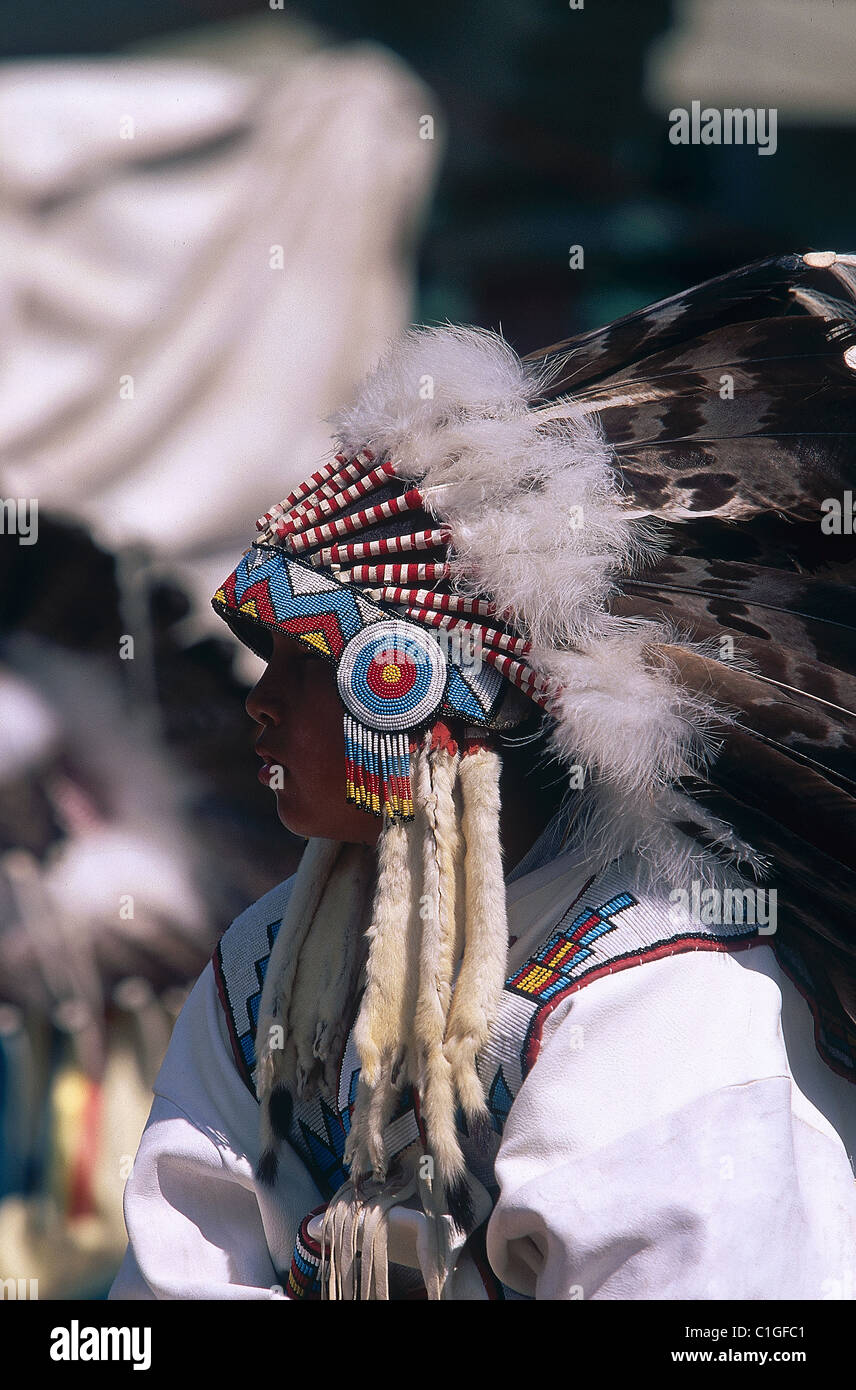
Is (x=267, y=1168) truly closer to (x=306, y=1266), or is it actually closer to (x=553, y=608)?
(x=306, y=1266)

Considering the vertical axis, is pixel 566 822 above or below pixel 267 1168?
above

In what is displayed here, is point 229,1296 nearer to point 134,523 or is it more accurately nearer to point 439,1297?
point 439,1297

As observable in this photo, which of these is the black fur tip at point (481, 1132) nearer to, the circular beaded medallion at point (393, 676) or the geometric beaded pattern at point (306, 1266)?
the geometric beaded pattern at point (306, 1266)

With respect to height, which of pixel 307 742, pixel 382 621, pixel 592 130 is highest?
pixel 592 130

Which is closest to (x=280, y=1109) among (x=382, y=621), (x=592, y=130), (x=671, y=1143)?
(x=671, y=1143)

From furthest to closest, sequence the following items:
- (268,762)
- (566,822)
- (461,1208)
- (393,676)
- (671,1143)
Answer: (268,762), (566,822), (393,676), (461,1208), (671,1143)

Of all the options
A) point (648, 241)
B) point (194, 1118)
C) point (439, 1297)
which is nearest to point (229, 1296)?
point (194, 1118)

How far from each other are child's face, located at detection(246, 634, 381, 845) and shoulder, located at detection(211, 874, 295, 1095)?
0.26 metres

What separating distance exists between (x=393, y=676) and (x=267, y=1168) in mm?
738

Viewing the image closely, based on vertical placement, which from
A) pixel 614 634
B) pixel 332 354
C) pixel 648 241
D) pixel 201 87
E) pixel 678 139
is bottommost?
pixel 614 634

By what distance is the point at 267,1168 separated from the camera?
1.55m

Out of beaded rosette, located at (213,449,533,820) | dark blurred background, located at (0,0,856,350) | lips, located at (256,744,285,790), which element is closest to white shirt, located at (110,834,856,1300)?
beaded rosette, located at (213,449,533,820)

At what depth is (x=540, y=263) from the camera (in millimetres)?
2330

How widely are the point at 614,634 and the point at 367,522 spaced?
14.8 inches
